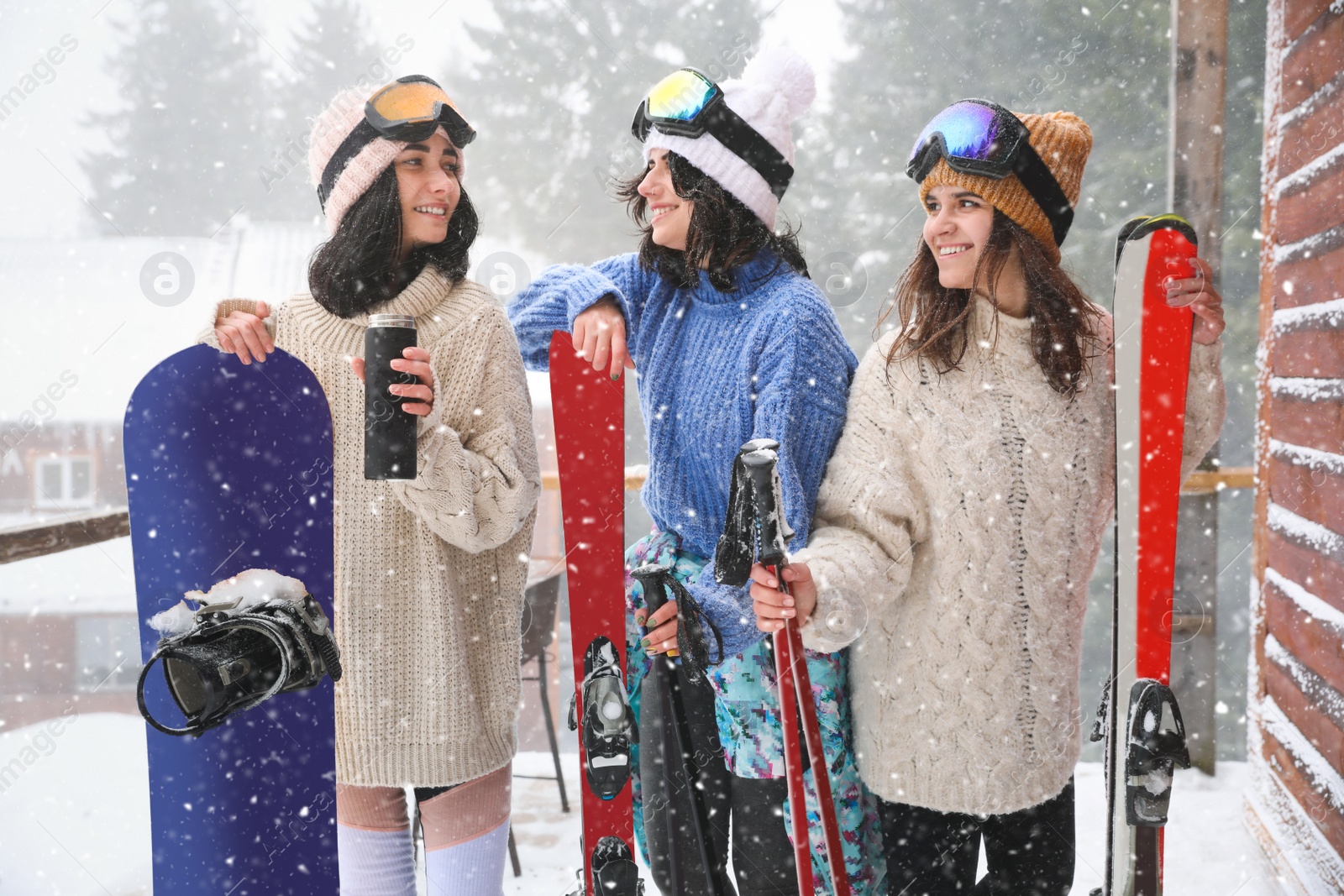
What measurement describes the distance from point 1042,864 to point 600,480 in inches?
33.5

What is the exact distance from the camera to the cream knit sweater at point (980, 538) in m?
1.16

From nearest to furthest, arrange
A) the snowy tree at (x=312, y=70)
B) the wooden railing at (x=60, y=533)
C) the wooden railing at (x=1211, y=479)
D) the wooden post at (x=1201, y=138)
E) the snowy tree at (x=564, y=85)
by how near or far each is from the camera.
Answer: the wooden railing at (x=60, y=533)
the wooden post at (x=1201, y=138)
the wooden railing at (x=1211, y=479)
the snowy tree at (x=312, y=70)
the snowy tree at (x=564, y=85)

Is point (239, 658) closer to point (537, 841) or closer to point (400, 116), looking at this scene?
point (400, 116)

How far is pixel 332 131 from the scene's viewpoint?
3.86 feet

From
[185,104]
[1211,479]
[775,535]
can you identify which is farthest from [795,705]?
[185,104]

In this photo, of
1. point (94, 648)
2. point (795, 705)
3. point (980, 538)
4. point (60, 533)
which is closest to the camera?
point (795, 705)

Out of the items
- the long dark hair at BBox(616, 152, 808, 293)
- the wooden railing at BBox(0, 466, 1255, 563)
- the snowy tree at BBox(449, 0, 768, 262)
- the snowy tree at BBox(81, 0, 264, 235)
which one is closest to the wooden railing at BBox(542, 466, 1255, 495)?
the wooden railing at BBox(0, 466, 1255, 563)

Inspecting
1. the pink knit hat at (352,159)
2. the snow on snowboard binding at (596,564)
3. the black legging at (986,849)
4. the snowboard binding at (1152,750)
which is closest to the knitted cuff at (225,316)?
the pink knit hat at (352,159)

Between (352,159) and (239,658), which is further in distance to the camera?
(352,159)

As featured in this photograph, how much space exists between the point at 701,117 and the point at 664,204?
0.13 metres

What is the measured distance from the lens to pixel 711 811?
1.31 metres

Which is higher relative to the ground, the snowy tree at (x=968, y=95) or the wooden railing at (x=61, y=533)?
the snowy tree at (x=968, y=95)

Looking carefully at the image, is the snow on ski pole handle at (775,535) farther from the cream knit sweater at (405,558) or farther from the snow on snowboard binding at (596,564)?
the cream knit sweater at (405,558)

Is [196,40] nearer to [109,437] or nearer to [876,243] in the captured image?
[109,437]
